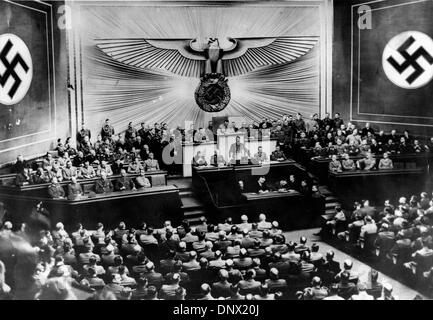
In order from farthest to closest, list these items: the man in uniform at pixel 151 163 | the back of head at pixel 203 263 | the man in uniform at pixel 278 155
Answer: the man in uniform at pixel 278 155, the man in uniform at pixel 151 163, the back of head at pixel 203 263

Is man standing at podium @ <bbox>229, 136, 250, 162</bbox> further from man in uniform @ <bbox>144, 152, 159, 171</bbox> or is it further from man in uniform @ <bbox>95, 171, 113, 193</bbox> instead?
man in uniform @ <bbox>95, 171, 113, 193</bbox>

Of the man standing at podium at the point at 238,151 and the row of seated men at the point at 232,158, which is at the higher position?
the man standing at podium at the point at 238,151

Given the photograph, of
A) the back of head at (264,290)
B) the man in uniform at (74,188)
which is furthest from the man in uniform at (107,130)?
the back of head at (264,290)

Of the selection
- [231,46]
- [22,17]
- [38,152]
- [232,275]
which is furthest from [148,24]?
[232,275]

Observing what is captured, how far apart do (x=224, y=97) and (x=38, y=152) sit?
206 inches

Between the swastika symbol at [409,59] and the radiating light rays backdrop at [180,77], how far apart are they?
2.20 meters

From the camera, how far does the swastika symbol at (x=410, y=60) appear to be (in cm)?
1197

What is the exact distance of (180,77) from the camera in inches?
576

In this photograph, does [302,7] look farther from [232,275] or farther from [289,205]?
[232,275]

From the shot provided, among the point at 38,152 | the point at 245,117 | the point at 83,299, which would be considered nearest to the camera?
the point at 83,299

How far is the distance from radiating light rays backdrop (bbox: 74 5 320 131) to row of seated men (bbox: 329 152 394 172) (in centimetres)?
306

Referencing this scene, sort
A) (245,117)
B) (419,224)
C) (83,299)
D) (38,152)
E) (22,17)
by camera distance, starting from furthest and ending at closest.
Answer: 1. (245,117)
2. (38,152)
3. (22,17)
4. (419,224)
5. (83,299)

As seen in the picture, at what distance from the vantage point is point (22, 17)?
11289 mm

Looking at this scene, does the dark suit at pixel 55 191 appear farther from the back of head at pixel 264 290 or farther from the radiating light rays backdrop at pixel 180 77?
the back of head at pixel 264 290
